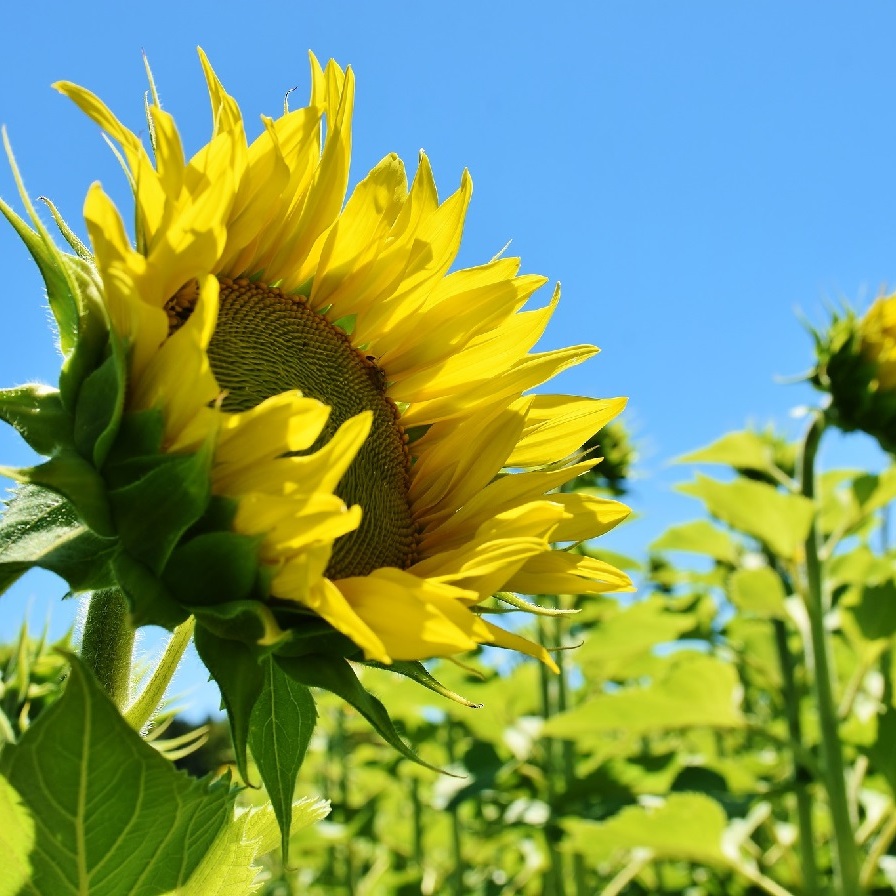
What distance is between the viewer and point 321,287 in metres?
1.14

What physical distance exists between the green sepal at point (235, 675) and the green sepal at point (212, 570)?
0.03m

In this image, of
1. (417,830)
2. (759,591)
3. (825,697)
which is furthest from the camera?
(417,830)

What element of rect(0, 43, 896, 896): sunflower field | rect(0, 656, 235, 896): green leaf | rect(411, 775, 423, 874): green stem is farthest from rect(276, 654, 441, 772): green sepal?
rect(411, 775, 423, 874): green stem

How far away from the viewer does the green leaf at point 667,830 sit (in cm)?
253

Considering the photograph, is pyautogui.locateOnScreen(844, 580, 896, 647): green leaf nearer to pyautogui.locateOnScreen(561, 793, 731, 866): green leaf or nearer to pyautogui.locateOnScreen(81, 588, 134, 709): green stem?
pyautogui.locateOnScreen(561, 793, 731, 866): green leaf

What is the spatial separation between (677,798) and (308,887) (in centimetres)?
283

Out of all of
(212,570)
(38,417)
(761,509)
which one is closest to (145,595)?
(212,570)

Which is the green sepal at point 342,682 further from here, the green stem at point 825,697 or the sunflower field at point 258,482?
the green stem at point 825,697

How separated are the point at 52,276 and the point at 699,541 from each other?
269 cm

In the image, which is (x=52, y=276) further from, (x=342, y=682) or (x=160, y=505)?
(x=342, y=682)

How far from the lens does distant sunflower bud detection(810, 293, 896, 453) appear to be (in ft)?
8.63

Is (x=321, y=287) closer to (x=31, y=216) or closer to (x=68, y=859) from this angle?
(x=31, y=216)

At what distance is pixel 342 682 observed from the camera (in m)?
0.81

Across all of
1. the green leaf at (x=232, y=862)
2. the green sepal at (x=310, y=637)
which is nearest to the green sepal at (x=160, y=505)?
the green sepal at (x=310, y=637)
